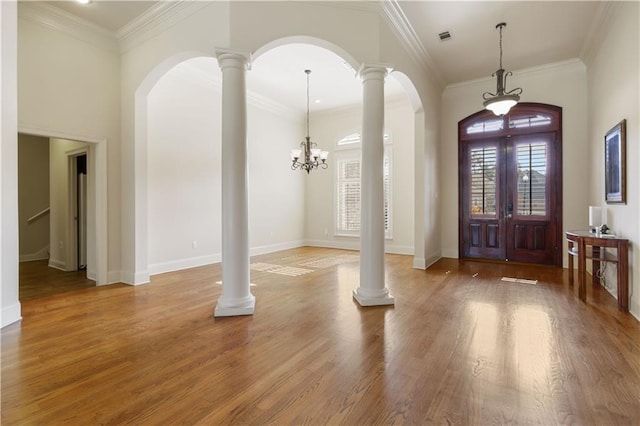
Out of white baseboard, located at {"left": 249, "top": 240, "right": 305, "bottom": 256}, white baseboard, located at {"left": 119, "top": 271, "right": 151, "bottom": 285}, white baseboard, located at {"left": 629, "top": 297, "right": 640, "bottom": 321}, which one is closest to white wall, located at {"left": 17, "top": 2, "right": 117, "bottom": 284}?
white baseboard, located at {"left": 119, "top": 271, "right": 151, "bottom": 285}

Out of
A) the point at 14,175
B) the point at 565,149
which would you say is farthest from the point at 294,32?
the point at 565,149

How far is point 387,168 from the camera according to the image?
7598mm

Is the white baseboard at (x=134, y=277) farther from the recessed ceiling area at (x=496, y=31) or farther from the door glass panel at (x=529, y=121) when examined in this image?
the door glass panel at (x=529, y=121)

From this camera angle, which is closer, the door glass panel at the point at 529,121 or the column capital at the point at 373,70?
the column capital at the point at 373,70

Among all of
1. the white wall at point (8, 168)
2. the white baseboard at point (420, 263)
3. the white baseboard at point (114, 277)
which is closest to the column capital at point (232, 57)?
the white wall at point (8, 168)

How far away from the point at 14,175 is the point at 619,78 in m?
6.94

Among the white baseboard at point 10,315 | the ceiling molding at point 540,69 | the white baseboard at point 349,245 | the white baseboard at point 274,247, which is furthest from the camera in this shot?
the white baseboard at point 349,245

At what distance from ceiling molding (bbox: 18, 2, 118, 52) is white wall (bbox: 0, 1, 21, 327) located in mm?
902

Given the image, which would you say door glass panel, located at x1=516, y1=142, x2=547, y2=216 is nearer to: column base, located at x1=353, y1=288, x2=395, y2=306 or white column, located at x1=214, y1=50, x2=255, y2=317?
column base, located at x1=353, y1=288, x2=395, y2=306

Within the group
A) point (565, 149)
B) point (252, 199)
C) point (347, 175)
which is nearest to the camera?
point (565, 149)

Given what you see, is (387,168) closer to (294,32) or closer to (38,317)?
(294,32)

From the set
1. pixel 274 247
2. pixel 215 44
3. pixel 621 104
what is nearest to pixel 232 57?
pixel 215 44

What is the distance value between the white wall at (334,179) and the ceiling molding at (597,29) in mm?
3050

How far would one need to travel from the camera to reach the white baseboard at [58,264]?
585 centimetres
